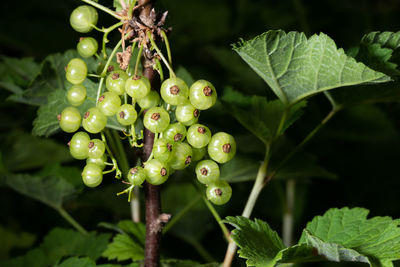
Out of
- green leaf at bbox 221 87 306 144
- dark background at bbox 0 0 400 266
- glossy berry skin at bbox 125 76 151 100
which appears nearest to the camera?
glossy berry skin at bbox 125 76 151 100

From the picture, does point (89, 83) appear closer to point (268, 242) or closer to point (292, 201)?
point (268, 242)

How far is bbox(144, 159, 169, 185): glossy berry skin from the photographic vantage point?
0.75 meters

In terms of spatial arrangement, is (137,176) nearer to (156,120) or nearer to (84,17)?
(156,120)

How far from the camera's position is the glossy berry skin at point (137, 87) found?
74 centimetres

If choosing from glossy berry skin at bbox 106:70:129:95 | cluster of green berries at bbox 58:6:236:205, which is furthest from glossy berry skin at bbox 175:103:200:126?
glossy berry skin at bbox 106:70:129:95

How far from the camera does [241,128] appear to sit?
157 cm

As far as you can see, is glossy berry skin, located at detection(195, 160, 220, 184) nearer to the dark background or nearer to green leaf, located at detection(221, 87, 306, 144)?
green leaf, located at detection(221, 87, 306, 144)

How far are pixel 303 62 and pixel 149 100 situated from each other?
11.4 inches

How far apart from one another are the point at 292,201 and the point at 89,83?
97 centimetres

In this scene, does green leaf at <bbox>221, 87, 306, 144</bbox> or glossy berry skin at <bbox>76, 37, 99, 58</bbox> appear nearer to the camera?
glossy berry skin at <bbox>76, 37, 99, 58</bbox>

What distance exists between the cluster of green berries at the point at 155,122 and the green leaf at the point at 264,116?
0.69ft

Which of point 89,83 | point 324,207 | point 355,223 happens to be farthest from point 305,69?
point 324,207

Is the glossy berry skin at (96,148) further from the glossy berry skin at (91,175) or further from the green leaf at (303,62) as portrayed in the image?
the green leaf at (303,62)

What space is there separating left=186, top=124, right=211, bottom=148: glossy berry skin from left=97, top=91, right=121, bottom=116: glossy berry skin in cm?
13
